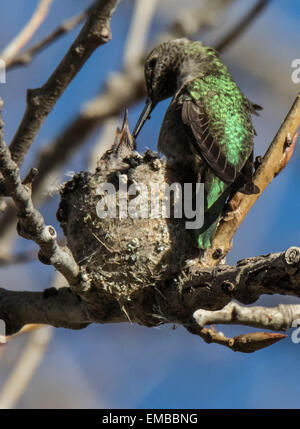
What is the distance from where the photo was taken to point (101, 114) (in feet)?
11.8

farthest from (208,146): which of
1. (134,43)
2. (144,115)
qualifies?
(144,115)

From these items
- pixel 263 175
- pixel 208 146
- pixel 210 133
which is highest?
pixel 210 133

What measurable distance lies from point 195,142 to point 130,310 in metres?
0.98

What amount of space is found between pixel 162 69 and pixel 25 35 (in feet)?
5.58

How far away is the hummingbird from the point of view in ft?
11.8

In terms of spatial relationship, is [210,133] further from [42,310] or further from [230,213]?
[42,310]

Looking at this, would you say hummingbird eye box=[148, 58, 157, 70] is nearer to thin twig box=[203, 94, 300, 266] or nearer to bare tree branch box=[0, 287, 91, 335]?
thin twig box=[203, 94, 300, 266]

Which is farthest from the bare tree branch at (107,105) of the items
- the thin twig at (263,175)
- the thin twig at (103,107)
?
the thin twig at (263,175)

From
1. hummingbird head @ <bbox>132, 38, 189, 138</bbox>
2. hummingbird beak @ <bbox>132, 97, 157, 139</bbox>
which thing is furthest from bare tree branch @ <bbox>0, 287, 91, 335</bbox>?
hummingbird head @ <bbox>132, 38, 189, 138</bbox>

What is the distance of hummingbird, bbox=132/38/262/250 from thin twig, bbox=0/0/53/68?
977mm

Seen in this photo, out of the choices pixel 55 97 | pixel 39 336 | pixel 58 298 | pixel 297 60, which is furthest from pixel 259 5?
pixel 39 336

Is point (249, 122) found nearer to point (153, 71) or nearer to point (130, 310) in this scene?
point (153, 71)

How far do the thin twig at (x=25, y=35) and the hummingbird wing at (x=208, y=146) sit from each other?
98cm

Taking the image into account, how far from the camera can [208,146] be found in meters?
3.64
